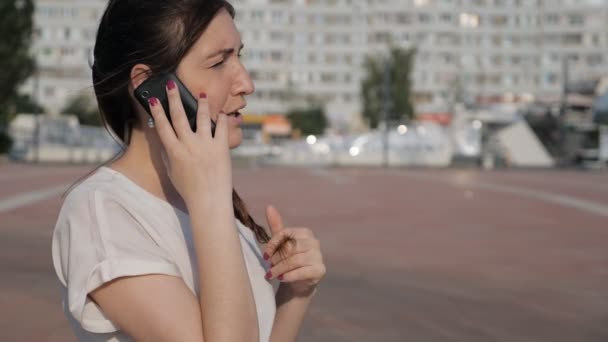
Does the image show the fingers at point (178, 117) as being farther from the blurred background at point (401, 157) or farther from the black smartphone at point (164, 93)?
the blurred background at point (401, 157)

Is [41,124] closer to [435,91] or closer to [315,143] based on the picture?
[315,143]

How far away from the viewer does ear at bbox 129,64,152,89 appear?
183cm

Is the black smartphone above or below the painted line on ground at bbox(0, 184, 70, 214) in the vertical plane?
above

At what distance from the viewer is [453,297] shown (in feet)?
21.4

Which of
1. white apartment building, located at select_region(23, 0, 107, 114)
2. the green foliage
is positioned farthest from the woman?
white apartment building, located at select_region(23, 0, 107, 114)

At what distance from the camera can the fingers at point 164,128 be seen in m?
1.67

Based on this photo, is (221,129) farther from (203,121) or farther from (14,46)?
(14,46)

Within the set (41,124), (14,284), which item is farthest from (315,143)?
(14,284)

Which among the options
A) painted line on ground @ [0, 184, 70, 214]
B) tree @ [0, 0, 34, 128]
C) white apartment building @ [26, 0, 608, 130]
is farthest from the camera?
white apartment building @ [26, 0, 608, 130]

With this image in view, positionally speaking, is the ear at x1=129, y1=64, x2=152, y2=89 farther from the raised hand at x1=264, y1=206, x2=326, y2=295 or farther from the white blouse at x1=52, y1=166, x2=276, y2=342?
the raised hand at x1=264, y1=206, x2=326, y2=295

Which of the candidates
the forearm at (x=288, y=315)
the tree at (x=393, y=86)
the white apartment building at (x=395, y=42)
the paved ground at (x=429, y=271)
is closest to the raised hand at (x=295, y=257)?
the forearm at (x=288, y=315)

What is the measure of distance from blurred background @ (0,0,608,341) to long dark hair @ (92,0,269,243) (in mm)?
102

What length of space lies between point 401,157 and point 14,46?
21405 millimetres

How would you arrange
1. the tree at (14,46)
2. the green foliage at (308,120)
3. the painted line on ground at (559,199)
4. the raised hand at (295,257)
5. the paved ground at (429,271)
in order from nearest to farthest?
the raised hand at (295,257) < the paved ground at (429,271) < the painted line on ground at (559,199) < the tree at (14,46) < the green foliage at (308,120)
